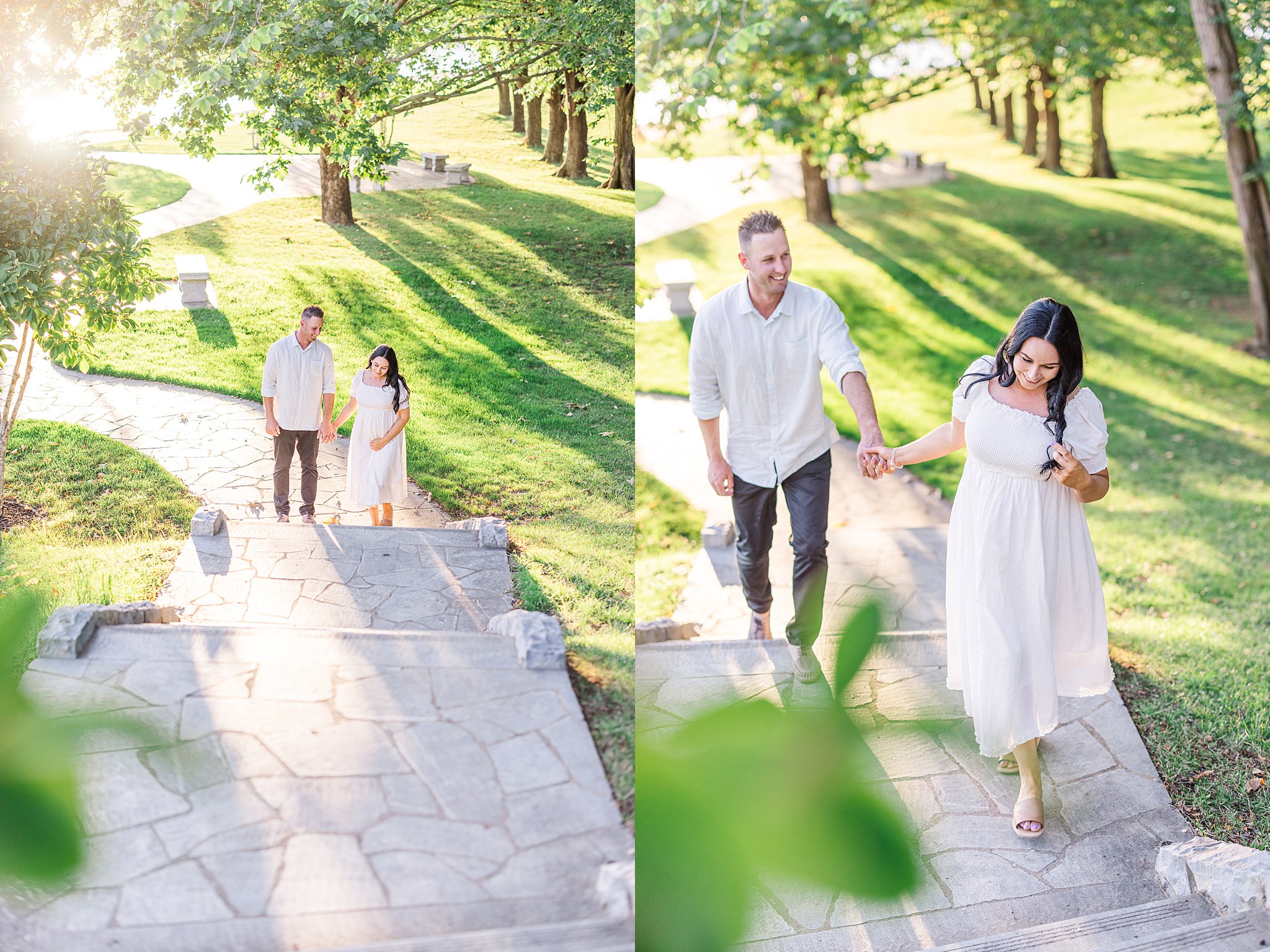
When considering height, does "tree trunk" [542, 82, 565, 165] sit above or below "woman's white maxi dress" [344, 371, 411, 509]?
above

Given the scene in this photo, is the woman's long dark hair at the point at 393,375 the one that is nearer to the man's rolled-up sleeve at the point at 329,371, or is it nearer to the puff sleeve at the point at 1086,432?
the man's rolled-up sleeve at the point at 329,371

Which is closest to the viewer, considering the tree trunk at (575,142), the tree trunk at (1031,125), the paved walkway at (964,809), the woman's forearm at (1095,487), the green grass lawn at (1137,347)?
the paved walkway at (964,809)

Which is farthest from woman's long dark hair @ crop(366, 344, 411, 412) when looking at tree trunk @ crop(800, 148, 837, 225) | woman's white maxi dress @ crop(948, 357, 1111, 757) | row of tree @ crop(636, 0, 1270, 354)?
tree trunk @ crop(800, 148, 837, 225)

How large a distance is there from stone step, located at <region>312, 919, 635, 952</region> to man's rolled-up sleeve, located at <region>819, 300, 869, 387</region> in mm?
1263

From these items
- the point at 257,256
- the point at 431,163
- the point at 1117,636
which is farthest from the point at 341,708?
the point at 1117,636

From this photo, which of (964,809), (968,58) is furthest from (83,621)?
(968,58)

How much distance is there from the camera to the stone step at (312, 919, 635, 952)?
188 centimetres

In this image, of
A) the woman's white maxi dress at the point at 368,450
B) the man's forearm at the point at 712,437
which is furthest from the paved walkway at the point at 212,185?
the man's forearm at the point at 712,437

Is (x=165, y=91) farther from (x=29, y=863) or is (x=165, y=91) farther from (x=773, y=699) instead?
(x=773, y=699)

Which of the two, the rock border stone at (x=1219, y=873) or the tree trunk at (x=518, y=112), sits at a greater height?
the tree trunk at (x=518, y=112)

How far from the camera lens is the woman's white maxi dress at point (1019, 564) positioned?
2264 millimetres

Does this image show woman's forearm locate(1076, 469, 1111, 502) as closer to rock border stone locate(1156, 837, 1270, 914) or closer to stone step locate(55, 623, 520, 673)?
rock border stone locate(1156, 837, 1270, 914)

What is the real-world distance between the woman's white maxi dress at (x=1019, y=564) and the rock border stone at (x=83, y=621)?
1.71m

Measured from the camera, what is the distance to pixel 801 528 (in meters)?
2.66
